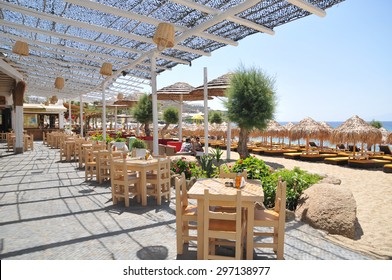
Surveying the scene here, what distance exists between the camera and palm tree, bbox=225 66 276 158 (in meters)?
8.98

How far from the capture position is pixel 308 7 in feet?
13.8

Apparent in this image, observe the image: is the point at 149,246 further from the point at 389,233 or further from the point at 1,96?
the point at 1,96

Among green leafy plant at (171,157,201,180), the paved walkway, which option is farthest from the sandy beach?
green leafy plant at (171,157,201,180)

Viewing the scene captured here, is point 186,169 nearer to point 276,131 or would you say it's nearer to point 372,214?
point 372,214

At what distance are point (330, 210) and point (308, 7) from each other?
316 centimetres

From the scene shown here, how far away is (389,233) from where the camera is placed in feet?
14.1

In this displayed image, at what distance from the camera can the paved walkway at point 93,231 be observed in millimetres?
3080

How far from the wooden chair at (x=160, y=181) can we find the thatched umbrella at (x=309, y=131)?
1155 cm

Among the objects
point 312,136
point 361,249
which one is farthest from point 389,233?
point 312,136

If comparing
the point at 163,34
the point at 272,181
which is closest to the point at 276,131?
the point at 272,181

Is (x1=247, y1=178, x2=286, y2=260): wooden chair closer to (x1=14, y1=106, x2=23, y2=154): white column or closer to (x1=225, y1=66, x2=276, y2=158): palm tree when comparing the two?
(x1=225, y1=66, x2=276, y2=158): palm tree

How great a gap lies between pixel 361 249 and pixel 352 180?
6.08 meters

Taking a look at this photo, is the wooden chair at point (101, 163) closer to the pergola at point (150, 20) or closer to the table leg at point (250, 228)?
the pergola at point (150, 20)

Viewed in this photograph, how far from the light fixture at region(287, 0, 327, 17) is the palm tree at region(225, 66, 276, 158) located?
4.55m
